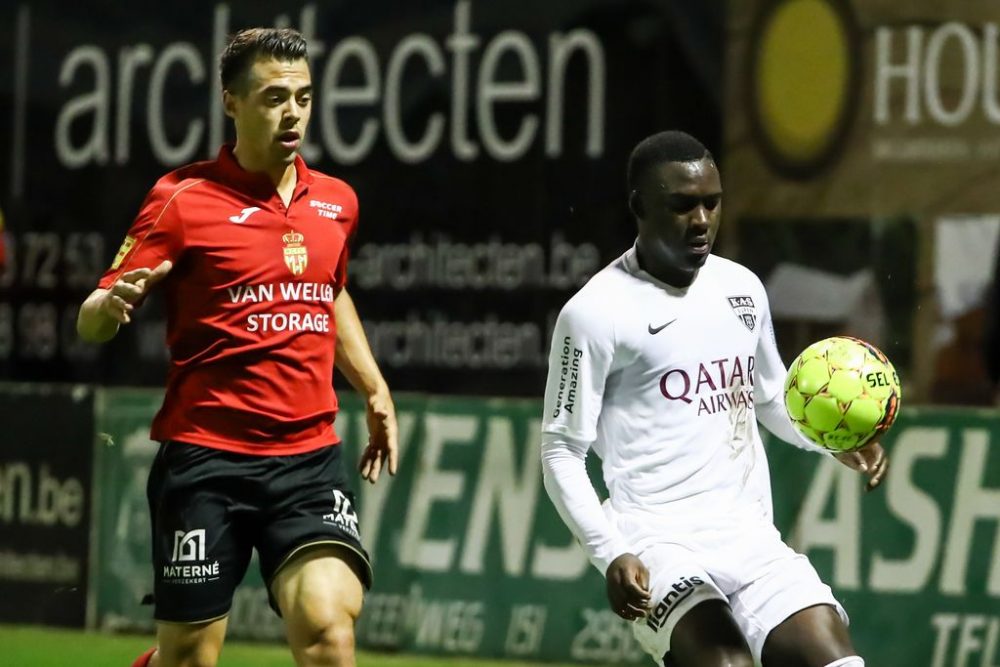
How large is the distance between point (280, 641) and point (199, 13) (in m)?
3.72

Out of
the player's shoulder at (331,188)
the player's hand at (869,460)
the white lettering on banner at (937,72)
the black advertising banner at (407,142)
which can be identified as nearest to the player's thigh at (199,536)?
the player's shoulder at (331,188)

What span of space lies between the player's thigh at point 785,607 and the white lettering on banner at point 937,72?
4350 millimetres

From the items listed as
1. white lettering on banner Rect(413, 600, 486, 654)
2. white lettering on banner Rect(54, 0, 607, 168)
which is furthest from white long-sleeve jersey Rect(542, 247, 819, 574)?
white lettering on banner Rect(54, 0, 607, 168)

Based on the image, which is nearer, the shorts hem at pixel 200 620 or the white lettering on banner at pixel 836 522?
the shorts hem at pixel 200 620

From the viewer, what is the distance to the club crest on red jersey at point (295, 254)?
6613mm

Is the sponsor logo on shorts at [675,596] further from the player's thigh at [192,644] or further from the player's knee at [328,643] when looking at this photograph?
the player's thigh at [192,644]

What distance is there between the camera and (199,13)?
12195mm

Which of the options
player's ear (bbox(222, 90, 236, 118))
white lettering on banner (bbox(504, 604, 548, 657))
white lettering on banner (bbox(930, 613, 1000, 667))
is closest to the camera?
player's ear (bbox(222, 90, 236, 118))

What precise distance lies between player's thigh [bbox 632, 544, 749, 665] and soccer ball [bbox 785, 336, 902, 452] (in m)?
0.52

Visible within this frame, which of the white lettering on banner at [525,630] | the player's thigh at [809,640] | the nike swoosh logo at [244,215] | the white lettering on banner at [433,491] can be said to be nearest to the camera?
the player's thigh at [809,640]

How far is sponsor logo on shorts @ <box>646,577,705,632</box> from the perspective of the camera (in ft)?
19.3

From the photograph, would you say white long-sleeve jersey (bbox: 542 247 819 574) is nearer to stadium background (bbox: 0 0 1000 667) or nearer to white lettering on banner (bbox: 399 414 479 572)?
stadium background (bbox: 0 0 1000 667)

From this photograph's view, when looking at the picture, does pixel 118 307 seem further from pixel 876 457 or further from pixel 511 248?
pixel 511 248

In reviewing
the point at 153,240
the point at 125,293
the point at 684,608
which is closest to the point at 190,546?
the point at 125,293
